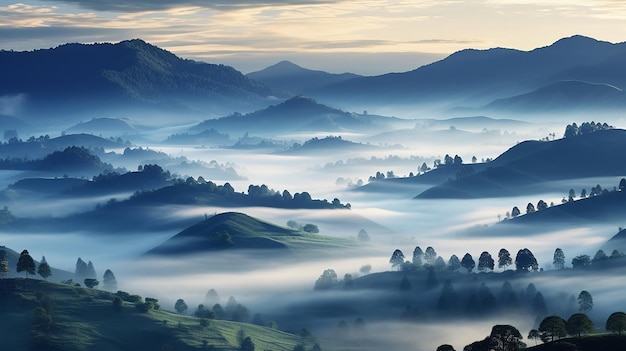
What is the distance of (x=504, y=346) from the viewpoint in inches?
7534

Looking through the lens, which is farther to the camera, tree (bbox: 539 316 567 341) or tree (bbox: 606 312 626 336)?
tree (bbox: 539 316 567 341)

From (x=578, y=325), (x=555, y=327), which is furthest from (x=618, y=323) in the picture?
(x=555, y=327)

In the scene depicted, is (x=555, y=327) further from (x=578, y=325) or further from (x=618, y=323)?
(x=618, y=323)

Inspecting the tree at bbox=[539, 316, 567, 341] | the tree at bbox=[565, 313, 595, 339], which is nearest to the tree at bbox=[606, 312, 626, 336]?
the tree at bbox=[565, 313, 595, 339]

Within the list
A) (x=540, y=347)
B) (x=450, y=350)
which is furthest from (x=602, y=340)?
(x=450, y=350)

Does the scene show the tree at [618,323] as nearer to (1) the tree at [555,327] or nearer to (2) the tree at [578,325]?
(2) the tree at [578,325]

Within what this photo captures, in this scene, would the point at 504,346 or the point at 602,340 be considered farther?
the point at 504,346

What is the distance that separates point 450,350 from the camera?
195 metres

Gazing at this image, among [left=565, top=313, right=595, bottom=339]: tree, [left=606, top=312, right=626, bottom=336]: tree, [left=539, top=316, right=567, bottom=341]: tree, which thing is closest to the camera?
[left=606, top=312, right=626, bottom=336]: tree

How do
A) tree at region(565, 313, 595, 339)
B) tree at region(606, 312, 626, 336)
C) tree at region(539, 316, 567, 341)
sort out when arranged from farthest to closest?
tree at region(539, 316, 567, 341), tree at region(565, 313, 595, 339), tree at region(606, 312, 626, 336)

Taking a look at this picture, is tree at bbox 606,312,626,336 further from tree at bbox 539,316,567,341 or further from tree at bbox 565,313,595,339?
tree at bbox 539,316,567,341

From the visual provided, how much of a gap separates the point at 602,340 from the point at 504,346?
19741mm

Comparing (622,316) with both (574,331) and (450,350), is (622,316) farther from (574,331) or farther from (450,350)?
(450,350)

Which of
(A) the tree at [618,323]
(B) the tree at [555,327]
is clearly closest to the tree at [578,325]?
(B) the tree at [555,327]
